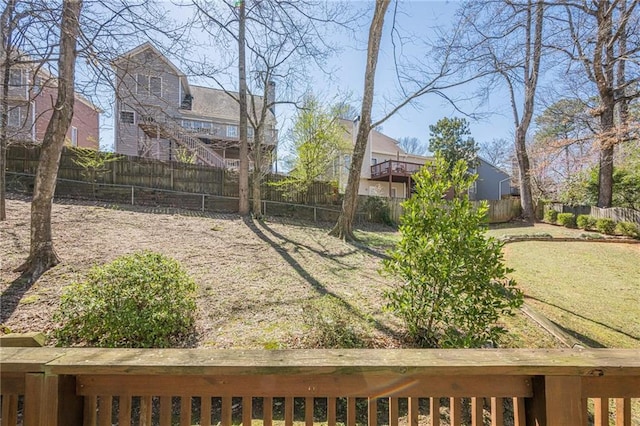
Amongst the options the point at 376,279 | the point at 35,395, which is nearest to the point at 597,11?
the point at 376,279

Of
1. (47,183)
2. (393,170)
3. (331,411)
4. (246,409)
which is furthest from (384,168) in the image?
(246,409)

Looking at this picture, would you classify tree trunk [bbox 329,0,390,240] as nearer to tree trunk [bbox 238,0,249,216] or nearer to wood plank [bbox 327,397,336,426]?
tree trunk [bbox 238,0,249,216]

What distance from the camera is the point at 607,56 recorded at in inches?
419

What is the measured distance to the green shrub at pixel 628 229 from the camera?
1062cm

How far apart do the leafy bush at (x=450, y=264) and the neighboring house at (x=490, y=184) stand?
83.4 ft

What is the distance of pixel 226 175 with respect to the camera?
41.8 feet

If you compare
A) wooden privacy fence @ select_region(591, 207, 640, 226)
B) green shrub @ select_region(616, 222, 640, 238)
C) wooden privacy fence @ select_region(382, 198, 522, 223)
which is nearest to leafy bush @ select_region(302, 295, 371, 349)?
green shrub @ select_region(616, 222, 640, 238)

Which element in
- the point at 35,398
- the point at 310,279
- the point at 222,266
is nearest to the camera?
the point at 35,398

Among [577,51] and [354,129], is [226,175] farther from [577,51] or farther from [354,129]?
[577,51]

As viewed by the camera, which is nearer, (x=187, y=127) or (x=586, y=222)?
(x=586, y=222)

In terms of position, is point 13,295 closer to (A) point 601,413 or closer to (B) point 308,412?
(B) point 308,412

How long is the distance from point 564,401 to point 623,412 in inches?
16.3

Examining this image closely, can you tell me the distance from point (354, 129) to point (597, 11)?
A: 45.8 feet

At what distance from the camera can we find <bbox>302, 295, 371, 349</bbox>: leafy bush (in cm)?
335
